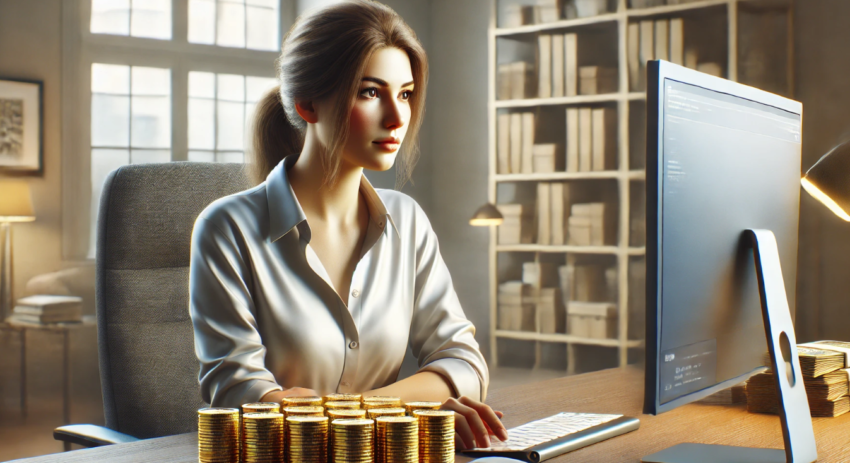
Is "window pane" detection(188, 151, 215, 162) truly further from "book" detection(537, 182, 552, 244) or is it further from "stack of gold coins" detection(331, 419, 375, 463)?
"stack of gold coins" detection(331, 419, 375, 463)

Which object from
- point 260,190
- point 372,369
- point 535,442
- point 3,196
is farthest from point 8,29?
point 535,442

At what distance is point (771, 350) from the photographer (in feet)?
2.79

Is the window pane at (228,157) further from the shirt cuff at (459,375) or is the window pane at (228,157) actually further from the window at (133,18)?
the shirt cuff at (459,375)

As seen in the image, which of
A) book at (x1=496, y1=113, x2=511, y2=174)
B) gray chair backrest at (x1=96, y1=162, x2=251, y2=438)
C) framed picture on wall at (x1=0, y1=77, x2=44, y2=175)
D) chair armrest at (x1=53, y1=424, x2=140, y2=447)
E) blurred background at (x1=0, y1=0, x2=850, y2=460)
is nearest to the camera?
chair armrest at (x1=53, y1=424, x2=140, y2=447)

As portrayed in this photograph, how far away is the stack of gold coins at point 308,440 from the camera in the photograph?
0.70 metres

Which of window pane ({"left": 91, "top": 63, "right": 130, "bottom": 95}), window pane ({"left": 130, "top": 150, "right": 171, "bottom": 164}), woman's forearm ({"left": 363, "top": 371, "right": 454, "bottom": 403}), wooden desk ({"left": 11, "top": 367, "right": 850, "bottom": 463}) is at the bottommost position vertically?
wooden desk ({"left": 11, "top": 367, "right": 850, "bottom": 463})

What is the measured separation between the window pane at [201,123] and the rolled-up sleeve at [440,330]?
245 centimetres

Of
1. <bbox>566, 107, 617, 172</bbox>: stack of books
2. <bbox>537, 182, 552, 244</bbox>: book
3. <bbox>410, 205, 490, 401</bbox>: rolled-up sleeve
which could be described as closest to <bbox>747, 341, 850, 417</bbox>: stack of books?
<bbox>410, 205, 490, 401</bbox>: rolled-up sleeve

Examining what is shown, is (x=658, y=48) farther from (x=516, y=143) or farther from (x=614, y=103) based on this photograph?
(x=516, y=143)

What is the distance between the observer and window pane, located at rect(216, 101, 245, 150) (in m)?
3.64

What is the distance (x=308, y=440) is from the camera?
70 centimetres

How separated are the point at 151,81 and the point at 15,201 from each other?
784mm

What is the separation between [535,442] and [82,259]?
286cm

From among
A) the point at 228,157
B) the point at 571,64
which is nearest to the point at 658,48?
the point at 571,64
